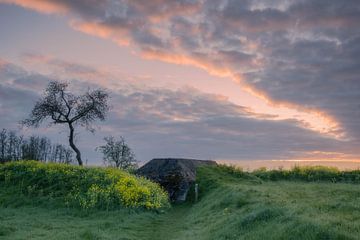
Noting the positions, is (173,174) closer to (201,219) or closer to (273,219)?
(201,219)

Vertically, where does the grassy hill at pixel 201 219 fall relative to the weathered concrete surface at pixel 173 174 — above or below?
below

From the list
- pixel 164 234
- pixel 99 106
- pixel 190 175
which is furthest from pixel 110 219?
pixel 99 106

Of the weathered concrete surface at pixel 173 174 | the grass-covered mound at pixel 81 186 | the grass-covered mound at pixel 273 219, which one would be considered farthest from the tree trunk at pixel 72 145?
the grass-covered mound at pixel 273 219

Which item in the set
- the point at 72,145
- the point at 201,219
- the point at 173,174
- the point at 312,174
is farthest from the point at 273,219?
the point at 72,145

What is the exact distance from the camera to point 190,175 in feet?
134

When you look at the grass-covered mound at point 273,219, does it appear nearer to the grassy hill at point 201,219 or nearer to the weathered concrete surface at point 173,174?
the grassy hill at point 201,219

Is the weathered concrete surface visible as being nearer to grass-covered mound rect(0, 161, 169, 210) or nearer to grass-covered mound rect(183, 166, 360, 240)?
grass-covered mound rect(0, 161, 169, 210)

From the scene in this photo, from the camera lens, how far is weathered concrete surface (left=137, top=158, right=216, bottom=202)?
38.6m

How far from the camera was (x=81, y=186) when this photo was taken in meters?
32.6

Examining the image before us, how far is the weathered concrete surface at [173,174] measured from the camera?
3856cm

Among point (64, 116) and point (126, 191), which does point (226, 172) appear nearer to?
point (126, 191)

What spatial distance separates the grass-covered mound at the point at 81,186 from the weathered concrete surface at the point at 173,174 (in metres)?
3.88

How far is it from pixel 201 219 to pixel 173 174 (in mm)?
16290

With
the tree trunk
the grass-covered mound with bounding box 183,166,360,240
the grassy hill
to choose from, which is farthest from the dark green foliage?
the tree trunk
